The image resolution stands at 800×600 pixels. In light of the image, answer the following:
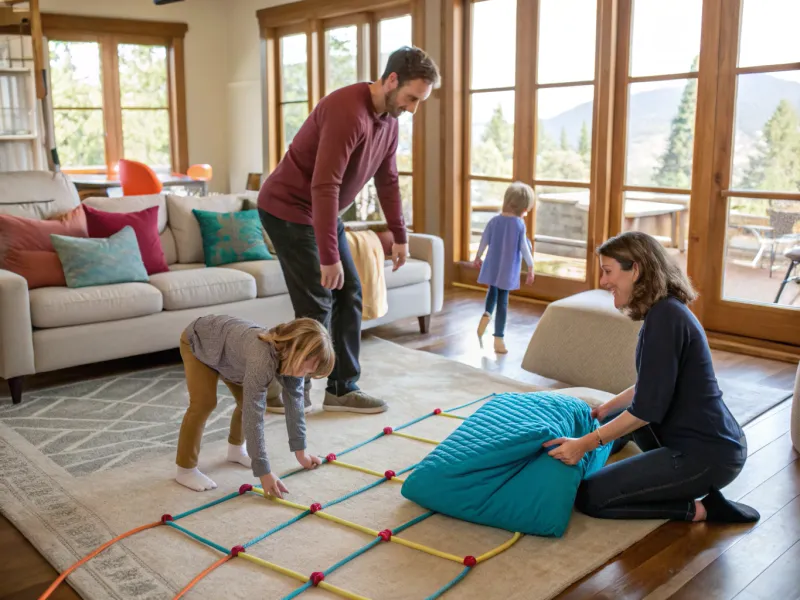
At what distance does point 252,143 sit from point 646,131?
473cm

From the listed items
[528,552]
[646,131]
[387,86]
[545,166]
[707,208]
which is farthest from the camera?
[545,166]

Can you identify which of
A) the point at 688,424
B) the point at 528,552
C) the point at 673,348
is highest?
the point at 673,348

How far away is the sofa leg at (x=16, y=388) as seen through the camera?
3.66 m

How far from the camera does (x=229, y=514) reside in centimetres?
257

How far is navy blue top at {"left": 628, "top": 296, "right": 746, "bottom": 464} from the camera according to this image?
235 centimetres

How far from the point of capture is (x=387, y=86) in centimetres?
306

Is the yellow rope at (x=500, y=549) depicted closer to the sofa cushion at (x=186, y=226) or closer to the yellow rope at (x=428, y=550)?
the yellow rope at (x=428, y=550)

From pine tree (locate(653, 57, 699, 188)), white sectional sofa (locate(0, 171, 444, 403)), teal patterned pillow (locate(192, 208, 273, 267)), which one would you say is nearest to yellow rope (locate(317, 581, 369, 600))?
white sectional sofa (locate(0, 171, 444, 403))

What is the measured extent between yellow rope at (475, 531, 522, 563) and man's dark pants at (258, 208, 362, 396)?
129 cm

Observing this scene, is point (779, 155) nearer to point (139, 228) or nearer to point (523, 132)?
point (523, 132)

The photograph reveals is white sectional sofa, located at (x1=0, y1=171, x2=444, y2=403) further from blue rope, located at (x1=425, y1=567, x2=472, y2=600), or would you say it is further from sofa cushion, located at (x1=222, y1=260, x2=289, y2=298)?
blue rope, located at (x1=425, y1=567, x2=472, y2=600)


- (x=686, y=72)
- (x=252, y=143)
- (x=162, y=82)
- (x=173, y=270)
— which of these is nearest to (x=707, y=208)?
(x=686, y=72)

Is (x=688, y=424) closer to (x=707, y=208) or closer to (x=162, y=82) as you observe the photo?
(x=707, y=208)

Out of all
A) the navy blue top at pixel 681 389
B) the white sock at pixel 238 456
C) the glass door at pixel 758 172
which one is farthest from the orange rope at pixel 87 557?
the glass door at pixel 758 172
